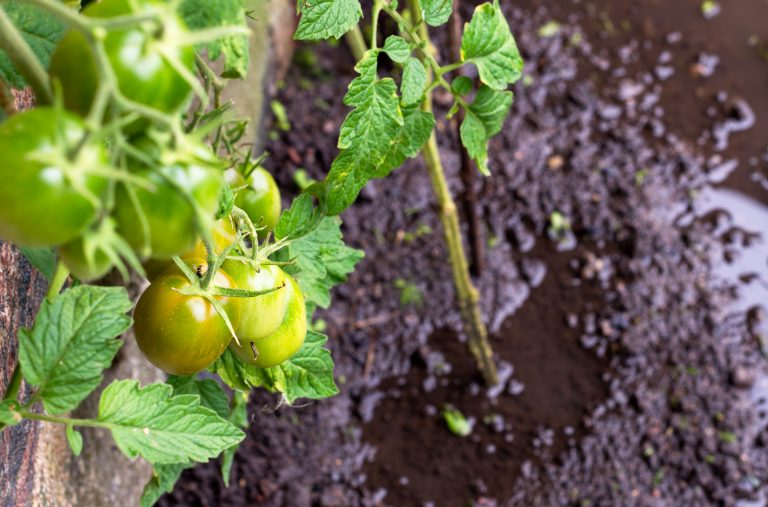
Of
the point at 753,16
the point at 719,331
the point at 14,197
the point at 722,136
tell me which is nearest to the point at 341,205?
the point at 14,197

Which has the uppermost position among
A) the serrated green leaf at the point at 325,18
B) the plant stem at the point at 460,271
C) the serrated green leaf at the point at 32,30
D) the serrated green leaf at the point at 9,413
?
the serrated green leaf at the point at 32,30

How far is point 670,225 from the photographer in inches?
92.0

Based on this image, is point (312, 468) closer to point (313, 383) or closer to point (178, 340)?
point (313, 383)

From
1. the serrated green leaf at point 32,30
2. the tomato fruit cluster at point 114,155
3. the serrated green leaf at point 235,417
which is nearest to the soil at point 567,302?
the serrated green leaf at point 235,417

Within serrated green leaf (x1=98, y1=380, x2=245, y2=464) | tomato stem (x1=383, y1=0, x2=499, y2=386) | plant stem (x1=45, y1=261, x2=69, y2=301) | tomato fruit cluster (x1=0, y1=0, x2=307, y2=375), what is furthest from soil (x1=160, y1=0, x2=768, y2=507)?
tomato fruit cluster (x1=0, y1=0, x2=307, y2=375)

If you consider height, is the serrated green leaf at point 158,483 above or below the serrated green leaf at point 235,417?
above

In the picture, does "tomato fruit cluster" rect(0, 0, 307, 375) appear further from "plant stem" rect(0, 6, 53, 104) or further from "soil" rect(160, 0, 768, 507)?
"soil" rect(160, 0, 768, 507)

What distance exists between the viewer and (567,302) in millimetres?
2230

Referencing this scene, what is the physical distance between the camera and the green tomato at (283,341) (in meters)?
0.89

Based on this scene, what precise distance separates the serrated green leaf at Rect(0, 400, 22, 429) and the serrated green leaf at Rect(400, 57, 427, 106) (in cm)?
55

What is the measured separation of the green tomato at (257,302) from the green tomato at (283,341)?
0.6 inches

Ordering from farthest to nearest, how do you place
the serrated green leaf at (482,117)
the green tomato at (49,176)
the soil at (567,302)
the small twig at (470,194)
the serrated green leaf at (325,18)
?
the soil at (567,302) → the small twig at (470,194) → the serrated green leaf at (482,117) → the serrated green leaf at (325,18) → the green tomato at (49,176)

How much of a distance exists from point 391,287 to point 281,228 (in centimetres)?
125

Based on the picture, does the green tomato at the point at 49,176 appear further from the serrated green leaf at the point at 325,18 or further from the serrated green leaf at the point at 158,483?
the serrated green leaf at the point at 158,483
